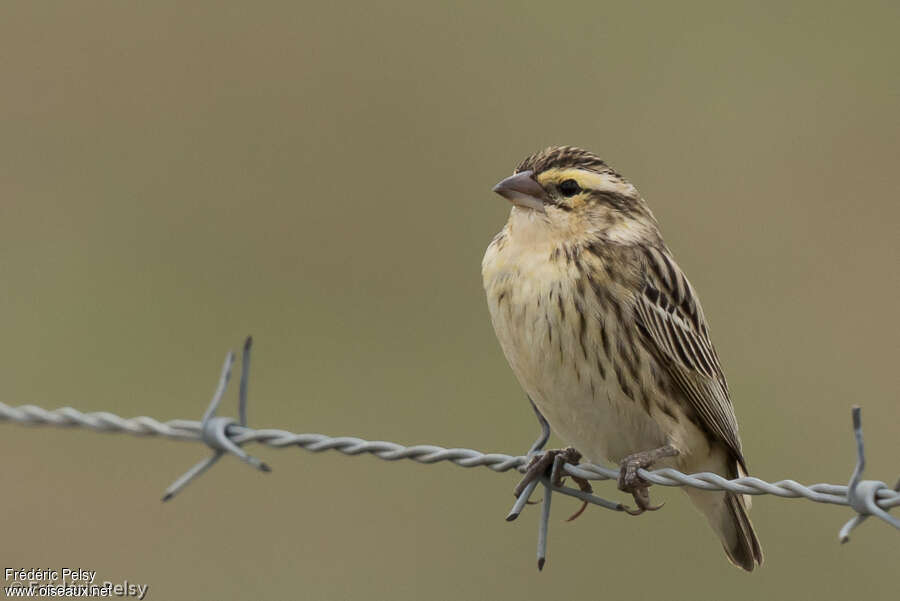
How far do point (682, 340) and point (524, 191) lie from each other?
0.83 m

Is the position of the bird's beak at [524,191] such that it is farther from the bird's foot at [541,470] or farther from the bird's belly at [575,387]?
the bird's foot at [541,470]

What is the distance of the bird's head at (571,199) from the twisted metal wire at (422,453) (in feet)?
3.21

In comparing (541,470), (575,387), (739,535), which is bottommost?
(739,535)

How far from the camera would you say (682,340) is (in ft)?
19.3

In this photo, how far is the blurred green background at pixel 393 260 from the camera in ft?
30.9

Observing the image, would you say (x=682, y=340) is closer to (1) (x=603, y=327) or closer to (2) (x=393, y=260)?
(1) (x=603, y=327)

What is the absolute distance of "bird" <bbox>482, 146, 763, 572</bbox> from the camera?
224 inches

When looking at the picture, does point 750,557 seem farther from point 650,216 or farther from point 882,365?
point 882,365

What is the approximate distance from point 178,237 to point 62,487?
10.5ft

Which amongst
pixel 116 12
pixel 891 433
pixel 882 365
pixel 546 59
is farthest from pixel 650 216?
pixel 116 12

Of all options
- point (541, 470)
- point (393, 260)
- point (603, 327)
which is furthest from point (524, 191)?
point (393, 260)

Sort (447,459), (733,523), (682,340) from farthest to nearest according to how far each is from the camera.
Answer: (733,523) → (682,340) → (447,459)

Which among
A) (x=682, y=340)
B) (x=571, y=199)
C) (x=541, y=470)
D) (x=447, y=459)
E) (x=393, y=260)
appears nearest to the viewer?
(x=447, y=459)

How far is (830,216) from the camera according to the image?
12.3 metres
